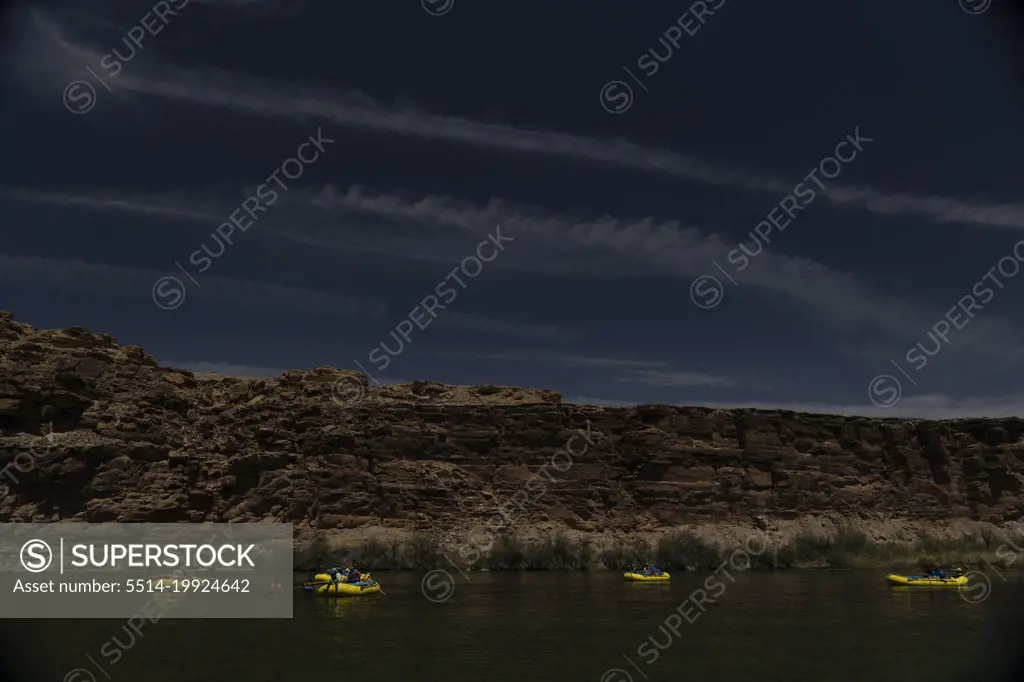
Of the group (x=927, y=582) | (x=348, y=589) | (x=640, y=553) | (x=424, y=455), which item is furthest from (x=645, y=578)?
(x=424, y=455)

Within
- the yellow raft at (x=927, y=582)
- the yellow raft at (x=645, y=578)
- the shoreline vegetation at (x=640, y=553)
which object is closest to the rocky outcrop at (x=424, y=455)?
the shoreline vegetation at (x=640, y=553)

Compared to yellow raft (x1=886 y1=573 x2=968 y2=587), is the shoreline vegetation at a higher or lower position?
higher

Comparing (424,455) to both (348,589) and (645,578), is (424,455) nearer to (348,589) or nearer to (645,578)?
(645,578)

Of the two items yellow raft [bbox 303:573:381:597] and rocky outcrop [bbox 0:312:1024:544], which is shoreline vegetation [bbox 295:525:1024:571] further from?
yellow raft [bbox 303:573:381:597]

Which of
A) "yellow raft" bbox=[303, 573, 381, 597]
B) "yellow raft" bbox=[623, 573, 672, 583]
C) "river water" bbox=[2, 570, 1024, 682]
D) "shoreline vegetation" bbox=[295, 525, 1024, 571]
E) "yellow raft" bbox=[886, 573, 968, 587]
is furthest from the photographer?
"shoreline vegetation" bbox=[295, 525, 1024, 571]

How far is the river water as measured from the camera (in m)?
17.6

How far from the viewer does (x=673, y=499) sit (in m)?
54.5

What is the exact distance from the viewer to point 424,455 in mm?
53844

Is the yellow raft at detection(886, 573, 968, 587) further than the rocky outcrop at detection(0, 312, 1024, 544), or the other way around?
the rocky outcrop at detection(0, 312, 1024, 544)

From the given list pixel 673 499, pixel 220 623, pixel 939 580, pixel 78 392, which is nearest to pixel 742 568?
pixel 673 499

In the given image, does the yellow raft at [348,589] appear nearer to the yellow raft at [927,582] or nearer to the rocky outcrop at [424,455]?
the rocky outcrop at [424,455]

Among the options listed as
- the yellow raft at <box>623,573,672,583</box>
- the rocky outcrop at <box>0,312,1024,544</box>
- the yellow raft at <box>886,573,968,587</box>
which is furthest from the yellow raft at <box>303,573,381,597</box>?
the yellow raft at <box>886,573,968,587</box>

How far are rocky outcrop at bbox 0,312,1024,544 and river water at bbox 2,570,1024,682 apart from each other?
1938 cm

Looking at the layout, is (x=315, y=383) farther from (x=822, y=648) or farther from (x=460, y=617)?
(x=822, y=648)
